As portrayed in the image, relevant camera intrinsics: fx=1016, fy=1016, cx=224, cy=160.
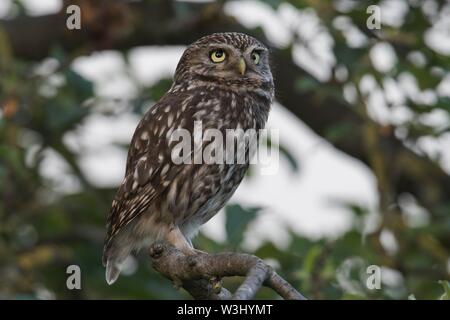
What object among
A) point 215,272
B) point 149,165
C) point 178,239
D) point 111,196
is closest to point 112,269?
point 178,239

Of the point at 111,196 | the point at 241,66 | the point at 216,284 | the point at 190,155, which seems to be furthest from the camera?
the point at 111,196

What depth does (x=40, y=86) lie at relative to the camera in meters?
6.27

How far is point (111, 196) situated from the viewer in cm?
678

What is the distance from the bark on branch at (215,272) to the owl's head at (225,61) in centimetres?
123

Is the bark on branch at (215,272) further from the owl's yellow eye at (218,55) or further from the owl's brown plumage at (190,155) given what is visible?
the owl's yellow eye at (218,55)

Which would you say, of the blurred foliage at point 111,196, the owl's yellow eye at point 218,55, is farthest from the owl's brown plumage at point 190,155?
the blurred foliage at point 111,196

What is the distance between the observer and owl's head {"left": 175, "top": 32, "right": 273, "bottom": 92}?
473 centimetres

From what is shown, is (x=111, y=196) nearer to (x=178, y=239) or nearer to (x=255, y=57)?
(x=255, y=57)

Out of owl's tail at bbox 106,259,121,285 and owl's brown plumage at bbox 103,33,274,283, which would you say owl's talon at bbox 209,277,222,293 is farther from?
owl's tail at bbox 106,259,121,285

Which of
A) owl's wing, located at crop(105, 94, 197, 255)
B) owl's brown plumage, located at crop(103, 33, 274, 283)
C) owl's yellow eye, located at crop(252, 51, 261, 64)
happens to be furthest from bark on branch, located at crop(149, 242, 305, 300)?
owl's yellow eye, located at crop(252, 51, 261, 64)

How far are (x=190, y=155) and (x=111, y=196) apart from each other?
2466 mm

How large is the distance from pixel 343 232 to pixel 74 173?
2006 mm
